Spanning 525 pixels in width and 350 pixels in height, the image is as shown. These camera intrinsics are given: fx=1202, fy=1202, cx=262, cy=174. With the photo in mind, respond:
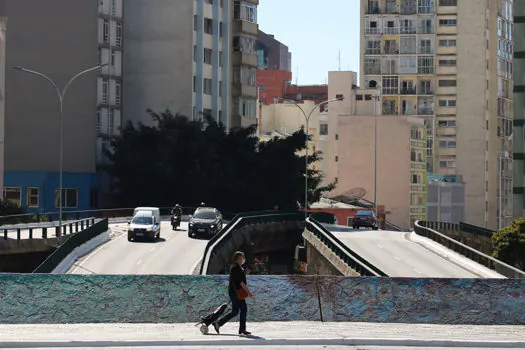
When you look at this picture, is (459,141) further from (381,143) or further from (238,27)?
(238,27)

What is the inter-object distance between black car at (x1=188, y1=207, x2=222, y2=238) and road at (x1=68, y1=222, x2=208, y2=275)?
2.40 ft

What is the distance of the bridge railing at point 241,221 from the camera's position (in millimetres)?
52419

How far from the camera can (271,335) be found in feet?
79.7

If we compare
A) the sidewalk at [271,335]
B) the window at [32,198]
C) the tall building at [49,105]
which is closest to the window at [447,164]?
the tall building at [49,105]

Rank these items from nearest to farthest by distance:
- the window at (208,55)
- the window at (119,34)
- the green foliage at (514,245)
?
the green foliage at (514,245) < the window at (119,34) < the window at (208,55)

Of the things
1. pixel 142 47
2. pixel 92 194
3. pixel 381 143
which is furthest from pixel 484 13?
pixel 92 194

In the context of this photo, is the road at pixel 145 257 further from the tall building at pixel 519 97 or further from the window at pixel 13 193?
the window at pixel 13 193

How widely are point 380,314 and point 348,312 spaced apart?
733mm

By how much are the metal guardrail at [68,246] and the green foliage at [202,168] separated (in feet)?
88.0

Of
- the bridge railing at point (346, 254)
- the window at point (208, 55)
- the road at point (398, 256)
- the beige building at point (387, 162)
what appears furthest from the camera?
the beige building at point (387, 162)

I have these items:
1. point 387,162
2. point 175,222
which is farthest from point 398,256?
point 387,162

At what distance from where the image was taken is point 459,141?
163 m

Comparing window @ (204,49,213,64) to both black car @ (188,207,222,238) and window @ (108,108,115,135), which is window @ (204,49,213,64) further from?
black car @ (188,207,222,238)

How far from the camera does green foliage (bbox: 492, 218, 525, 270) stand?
60781mm
